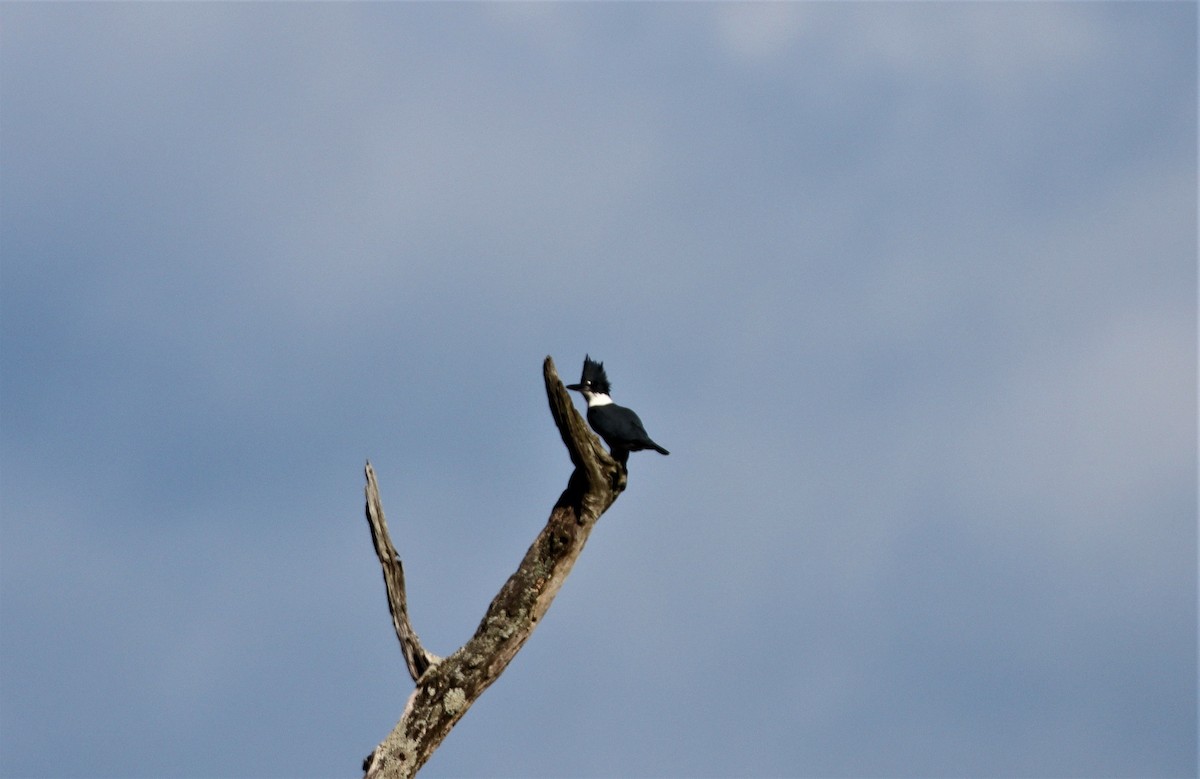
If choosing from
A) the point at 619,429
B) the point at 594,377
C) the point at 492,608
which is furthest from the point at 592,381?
the point at 492,608

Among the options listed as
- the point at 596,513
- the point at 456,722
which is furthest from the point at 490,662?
the point at 596,513

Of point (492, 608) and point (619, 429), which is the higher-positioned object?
point (619, 429)

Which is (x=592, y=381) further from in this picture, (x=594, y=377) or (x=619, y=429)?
(x=619, y=429)

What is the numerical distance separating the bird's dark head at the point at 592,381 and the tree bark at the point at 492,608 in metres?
2.33

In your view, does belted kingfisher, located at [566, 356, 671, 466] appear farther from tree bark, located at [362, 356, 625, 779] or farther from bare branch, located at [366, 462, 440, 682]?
bare branch, located at [366, 462, 440, 682]

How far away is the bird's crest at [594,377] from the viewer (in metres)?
16.5

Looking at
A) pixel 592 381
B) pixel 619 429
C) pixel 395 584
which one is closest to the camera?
pixel 395 584

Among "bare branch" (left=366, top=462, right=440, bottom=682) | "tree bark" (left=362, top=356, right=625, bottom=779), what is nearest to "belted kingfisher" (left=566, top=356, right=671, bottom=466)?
"tree bark" (left=362, top=356, right=625, bottom=779)

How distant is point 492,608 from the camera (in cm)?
1406

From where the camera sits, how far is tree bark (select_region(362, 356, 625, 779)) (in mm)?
13781

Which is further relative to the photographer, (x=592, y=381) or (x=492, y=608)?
(x=592, y=381)

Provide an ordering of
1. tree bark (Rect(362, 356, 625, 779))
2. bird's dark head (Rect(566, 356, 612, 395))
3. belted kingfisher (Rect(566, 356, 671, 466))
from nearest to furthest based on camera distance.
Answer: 1. tree bark (Rect(362, 356, 625, 779))
2. belted kingfisher (Rect(566, 356, 671, 466))
3. bird's dark head (Rect(566, 356, 612, 395))

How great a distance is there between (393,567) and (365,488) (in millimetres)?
691

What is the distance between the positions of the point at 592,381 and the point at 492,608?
3.23 meters
